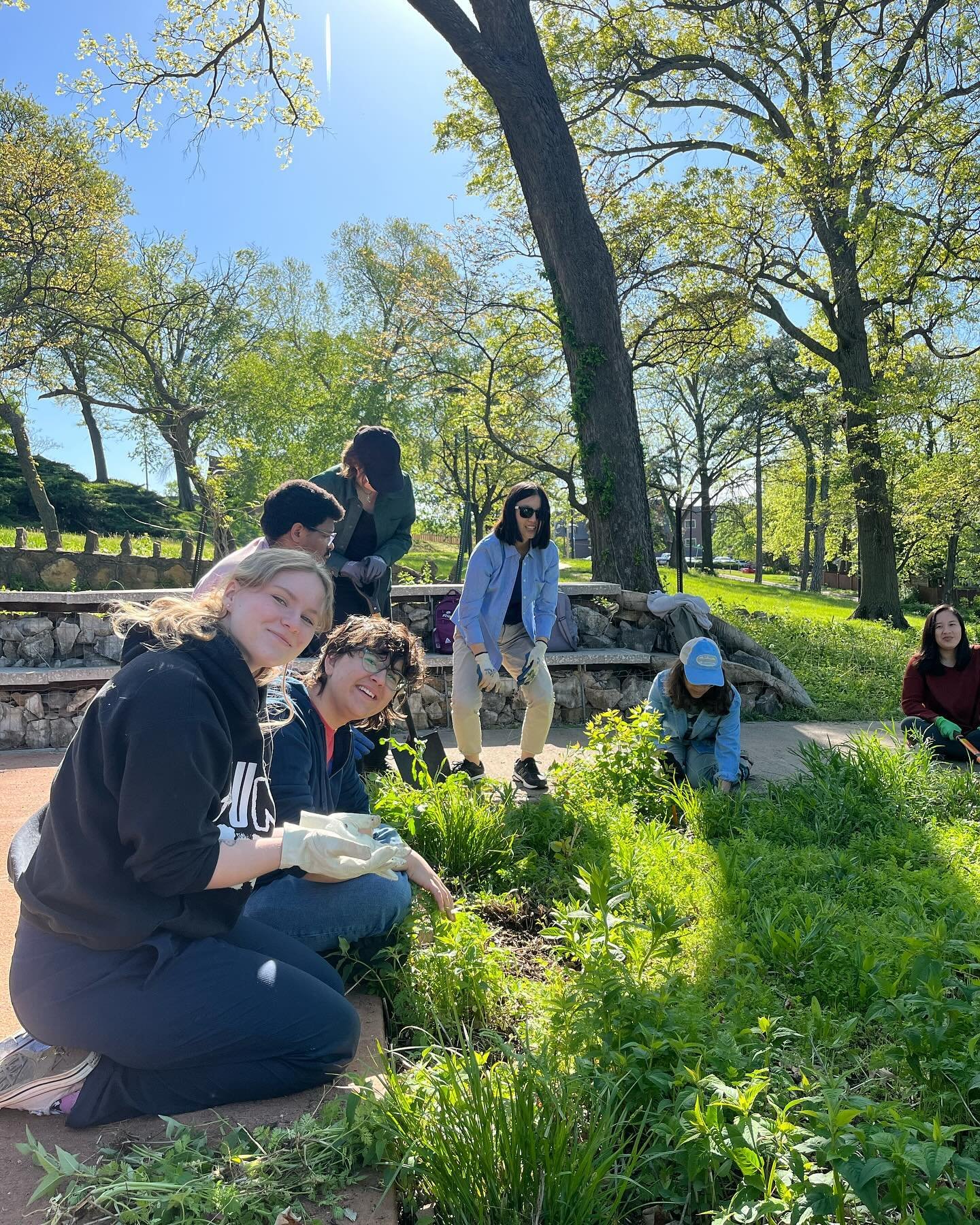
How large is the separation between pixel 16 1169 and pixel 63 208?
17100mm

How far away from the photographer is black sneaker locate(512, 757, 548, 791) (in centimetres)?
488

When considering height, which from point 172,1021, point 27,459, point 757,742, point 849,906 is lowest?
point 757,742

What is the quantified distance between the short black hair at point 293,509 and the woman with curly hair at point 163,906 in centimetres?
144

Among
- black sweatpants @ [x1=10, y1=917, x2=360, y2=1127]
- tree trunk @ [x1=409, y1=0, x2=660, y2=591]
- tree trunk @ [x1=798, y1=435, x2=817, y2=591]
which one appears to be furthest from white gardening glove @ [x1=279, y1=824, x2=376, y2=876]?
tree trunk @ [x1=798, y1=435, x2=817, y2=591]

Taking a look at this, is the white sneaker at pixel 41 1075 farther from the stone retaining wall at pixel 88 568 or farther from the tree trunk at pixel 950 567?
the tree trunk at pixel 950 567

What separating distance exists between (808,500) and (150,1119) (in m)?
37.6

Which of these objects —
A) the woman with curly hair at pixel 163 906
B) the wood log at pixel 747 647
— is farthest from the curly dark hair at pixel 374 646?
the wood log at pixel 747 647

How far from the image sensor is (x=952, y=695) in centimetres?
556

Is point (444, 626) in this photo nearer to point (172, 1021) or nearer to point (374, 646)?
point (374, 646)

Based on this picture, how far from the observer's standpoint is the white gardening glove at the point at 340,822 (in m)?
2.25

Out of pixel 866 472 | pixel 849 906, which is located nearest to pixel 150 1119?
pixel 849 906

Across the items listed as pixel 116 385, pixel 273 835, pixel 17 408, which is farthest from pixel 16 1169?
pixel 116 385

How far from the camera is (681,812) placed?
4.19 meters

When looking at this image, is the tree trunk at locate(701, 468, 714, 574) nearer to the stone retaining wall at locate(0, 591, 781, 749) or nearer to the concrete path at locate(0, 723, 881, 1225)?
the stone retaining wall at locate(0, 591, 781, 749)
